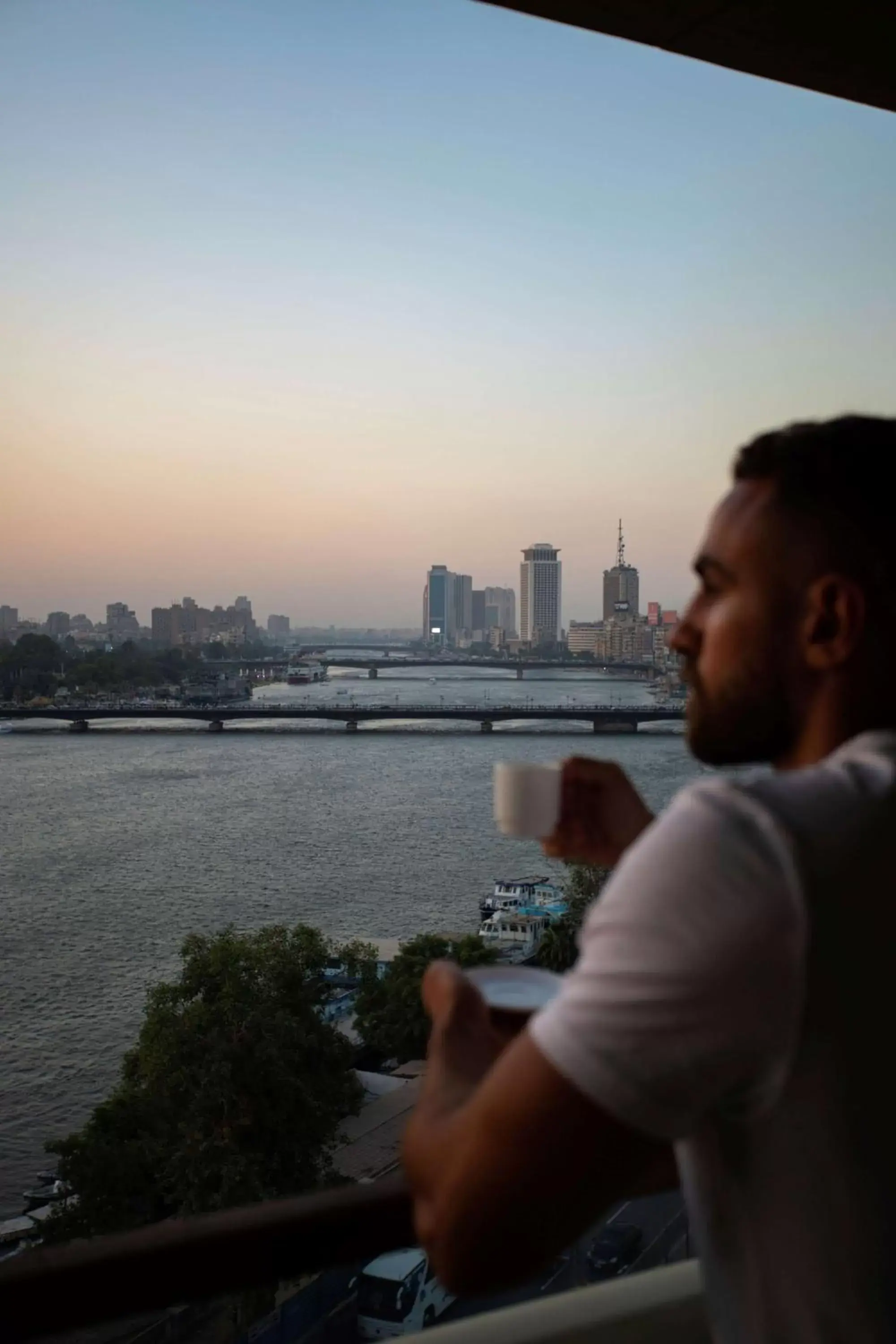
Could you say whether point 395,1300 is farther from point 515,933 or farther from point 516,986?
point 515,933

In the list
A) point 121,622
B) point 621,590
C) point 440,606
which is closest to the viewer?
point 621,590

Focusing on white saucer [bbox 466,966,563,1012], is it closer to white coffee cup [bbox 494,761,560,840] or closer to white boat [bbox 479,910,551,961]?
white coffee cup [bbox 494,761,560,840]

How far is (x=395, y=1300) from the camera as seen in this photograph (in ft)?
2.47

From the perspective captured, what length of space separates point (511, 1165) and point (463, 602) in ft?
135

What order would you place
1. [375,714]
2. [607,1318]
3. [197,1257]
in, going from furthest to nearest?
1. [375,714]
2. [607,1318]
3. [197,1257]

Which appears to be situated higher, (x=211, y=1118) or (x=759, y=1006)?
(x=759, y=1006)

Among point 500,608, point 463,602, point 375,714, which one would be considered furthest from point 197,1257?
point 500,608

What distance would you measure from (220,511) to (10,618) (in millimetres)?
6900

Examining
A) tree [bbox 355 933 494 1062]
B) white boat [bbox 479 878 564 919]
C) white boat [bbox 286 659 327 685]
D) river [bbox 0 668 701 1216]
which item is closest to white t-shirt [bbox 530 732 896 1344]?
tree [bbox 355 933 494 1062]

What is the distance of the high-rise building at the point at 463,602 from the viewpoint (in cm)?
4084

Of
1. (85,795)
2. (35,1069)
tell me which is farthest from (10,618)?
(35,1069)

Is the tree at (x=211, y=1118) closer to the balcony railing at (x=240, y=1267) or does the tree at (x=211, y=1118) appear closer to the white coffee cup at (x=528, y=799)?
the balcony railing at (x=240, y=1267)

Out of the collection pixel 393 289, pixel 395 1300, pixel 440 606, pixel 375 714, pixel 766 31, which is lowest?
pixel 375 714

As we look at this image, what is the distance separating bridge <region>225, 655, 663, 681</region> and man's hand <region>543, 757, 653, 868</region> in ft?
88.4
